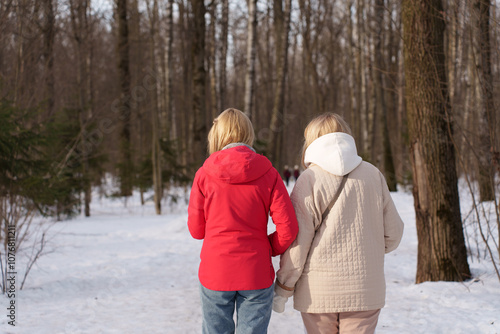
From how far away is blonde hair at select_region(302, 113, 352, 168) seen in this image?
7.81ft

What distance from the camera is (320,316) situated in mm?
2279

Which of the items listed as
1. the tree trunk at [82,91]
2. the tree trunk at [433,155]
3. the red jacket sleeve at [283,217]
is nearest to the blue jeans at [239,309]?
the red jacket sleeve at [283,217]

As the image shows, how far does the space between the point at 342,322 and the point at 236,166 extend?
39.5 inches

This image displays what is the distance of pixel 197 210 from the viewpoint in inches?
93.4

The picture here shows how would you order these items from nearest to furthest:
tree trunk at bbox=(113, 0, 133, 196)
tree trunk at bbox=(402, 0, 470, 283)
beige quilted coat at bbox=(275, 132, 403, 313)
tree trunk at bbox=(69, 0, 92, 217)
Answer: beige quilted coat at bbox=(275, 132, 403, 313) → tree trunk at bbox=(402, 0, 470, 283) → tree trunk at bbox=(69, 0, 92, 217) → tree trunk at bbox=(113, 0, 133, 196)

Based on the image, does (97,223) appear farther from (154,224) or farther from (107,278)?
(107,278)

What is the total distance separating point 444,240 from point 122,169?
35.6ft

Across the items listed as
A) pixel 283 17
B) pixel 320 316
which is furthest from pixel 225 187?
pixel 283 17

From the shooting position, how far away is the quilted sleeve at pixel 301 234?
7.39 ft

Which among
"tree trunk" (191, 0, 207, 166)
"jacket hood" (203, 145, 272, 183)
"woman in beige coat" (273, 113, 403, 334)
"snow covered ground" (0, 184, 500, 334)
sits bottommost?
"snow covered ground" (0, 184, 500, 334)

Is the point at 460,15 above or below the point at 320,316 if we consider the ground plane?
above

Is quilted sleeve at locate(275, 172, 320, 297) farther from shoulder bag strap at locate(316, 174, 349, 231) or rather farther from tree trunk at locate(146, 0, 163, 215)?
tree trunk at locate(146, 0, 163, 215)

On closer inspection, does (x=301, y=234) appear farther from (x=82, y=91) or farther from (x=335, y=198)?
(x=82, y=91)

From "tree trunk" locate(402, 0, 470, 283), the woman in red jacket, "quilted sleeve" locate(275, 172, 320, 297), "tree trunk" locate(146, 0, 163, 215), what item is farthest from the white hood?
"tree trunk" locate(146, 0, 163, 215)
